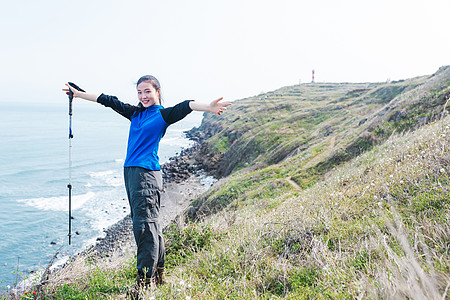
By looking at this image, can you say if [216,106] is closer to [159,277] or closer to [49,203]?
[159,277]

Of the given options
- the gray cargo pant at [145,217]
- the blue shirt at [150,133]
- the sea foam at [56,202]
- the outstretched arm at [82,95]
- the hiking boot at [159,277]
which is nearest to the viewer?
the gray cargo pant at [145,217]

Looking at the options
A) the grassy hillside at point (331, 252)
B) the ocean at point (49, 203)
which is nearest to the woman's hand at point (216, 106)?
the grassy hillside at point (331, 252)

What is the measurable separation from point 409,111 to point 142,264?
17.6 metres

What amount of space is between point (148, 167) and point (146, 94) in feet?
3.93

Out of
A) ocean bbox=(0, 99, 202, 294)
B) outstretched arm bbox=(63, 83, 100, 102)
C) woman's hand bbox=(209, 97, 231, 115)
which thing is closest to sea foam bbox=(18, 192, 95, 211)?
ocean bbox=(0, 99, 202, 294)

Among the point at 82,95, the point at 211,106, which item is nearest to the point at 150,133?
the point at 211,106

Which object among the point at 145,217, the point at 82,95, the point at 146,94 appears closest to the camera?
the point at 145,217

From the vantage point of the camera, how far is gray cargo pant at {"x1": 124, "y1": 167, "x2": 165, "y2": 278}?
3.55m

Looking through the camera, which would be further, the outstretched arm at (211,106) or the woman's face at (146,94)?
the woman's face at (146,94)

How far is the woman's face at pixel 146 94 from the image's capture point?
4093mm

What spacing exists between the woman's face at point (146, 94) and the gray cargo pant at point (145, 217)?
111 centimetres

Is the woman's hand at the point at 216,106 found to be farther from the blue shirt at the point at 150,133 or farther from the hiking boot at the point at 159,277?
the hiking boot at the point at 159,277

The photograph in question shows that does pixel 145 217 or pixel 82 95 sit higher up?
pixel 82 95

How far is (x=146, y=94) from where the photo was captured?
4102mm
